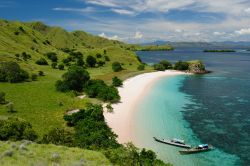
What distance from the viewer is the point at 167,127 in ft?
192

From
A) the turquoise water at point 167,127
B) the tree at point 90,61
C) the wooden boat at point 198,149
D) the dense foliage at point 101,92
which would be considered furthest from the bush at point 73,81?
the tree at point 90,61

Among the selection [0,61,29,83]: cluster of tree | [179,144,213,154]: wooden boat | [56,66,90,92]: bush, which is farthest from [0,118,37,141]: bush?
[0,61,29,83]: cluster of tree

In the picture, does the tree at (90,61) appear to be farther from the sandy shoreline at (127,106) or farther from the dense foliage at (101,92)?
the dense foliage at (101,92)

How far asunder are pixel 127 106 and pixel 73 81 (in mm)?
21274

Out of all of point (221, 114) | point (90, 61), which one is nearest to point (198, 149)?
point (221, 114)

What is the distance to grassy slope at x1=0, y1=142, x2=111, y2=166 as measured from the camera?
26.1 m

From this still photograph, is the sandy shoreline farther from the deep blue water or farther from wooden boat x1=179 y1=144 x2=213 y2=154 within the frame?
the deep blue water

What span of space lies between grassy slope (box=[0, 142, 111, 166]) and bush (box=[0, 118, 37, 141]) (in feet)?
33.1

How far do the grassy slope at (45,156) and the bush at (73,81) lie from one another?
5220cm

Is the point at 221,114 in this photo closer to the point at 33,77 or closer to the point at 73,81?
the point at 73,81

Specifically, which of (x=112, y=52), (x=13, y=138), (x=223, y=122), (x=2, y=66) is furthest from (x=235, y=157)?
(x=112, y=52)

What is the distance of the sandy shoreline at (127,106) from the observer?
5467 centimetres

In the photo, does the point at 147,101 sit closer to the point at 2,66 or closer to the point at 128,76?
the point at 128,76

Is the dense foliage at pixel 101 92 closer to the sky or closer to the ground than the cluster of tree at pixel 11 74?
closer to the ground
